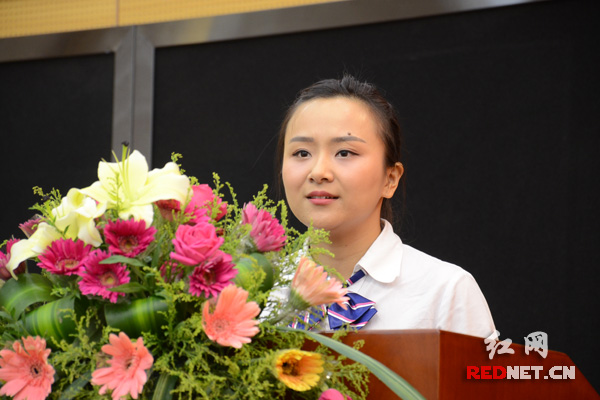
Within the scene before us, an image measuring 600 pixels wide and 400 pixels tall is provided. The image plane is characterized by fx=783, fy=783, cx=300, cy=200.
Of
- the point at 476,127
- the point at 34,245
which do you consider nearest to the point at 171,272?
the point at 34,245

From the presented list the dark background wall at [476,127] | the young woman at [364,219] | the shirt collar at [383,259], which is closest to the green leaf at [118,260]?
the young woman at [364,219]

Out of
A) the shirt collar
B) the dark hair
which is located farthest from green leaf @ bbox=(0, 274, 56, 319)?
the dark hair

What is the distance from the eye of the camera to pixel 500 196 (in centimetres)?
243

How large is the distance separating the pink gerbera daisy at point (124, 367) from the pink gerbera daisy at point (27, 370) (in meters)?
0.06

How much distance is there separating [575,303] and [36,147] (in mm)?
2135

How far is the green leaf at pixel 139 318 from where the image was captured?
74 centimetres

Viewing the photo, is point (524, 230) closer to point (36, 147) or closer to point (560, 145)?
point (560, 145)

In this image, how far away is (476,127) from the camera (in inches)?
97.8

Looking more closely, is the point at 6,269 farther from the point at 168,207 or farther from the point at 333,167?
the point at 333,167

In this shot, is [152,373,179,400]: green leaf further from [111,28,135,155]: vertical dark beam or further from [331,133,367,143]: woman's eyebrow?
[111,28,135,155]: vertical dark beam

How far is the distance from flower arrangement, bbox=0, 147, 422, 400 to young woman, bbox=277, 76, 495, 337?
0.60 m

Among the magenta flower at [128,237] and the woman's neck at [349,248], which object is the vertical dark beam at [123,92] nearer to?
the woman's neck at [349,248]

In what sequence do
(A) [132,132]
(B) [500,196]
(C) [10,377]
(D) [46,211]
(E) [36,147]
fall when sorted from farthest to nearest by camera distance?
1. (E) [36,147]
2. (A) [132,132]
3. (B) [500,196]
4. (D) [46,211]
5. (C) [10,377]

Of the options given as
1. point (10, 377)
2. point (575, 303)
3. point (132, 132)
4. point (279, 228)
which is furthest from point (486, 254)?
point (10, 377)
